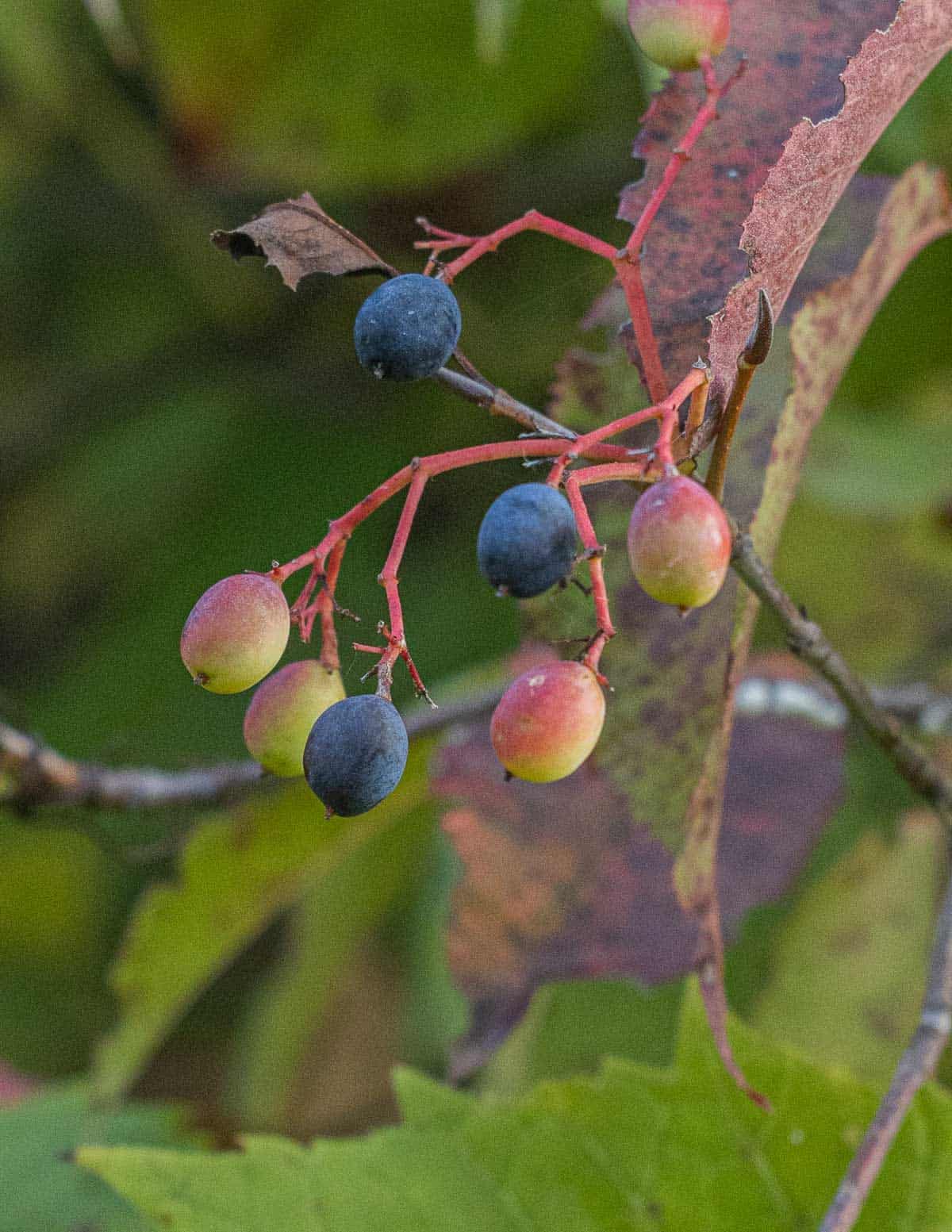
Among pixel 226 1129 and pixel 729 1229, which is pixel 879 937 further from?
pixel 226 1129

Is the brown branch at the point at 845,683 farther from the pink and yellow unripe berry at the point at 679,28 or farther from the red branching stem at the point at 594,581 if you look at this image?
the pink and yellow unripe berry at the point at 679,28

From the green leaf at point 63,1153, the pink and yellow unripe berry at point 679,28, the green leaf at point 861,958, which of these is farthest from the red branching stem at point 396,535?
the green leaf at point 861,958

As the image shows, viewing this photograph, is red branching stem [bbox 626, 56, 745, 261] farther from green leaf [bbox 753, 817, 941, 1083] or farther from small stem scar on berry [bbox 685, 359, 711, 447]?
green leaf [bbox 753, 817, 941, 1083]

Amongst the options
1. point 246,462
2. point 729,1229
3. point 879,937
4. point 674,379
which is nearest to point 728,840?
point 879,937

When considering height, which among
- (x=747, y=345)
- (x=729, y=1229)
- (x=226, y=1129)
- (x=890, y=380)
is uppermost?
(x=890, y=380)

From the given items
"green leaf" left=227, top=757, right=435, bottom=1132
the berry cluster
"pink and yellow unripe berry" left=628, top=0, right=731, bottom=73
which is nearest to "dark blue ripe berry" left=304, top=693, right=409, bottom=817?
the berry cluster

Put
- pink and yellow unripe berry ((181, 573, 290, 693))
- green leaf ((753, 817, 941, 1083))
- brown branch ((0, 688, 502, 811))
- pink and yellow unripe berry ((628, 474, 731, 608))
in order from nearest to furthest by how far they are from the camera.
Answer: pink and yellow unripe berry ((628, 474, 731, 608)), pink and yellow unripe berry ((181, 573, 290, 693)), brown branch ((0, 688, 502, 811)), green leaf ((753, 817, 941, 1083))

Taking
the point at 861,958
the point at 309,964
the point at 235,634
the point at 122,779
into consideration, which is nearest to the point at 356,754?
the point at 235,634
